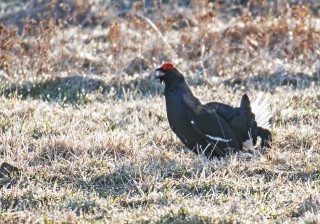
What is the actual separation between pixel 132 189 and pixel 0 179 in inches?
38.9

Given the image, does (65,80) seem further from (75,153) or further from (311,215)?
(311,215)

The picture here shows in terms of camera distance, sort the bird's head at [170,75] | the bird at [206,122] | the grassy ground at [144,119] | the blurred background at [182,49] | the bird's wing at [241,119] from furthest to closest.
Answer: the blurred background at [182,49], the bird's wing at [241,119], the bird's head at [170,75], the bird at [206,122], the grassy ground at [144,119]

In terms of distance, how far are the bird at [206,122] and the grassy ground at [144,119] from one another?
17 cm

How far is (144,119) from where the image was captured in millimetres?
7230

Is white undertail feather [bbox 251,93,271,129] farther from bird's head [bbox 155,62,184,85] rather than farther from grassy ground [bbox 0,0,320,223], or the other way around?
bird's head [bbox 155,62,184,85]

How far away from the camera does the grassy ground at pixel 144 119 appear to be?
5.02 meters

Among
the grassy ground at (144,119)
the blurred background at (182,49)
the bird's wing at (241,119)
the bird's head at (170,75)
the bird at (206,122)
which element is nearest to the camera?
the grassy ground at (144,119)

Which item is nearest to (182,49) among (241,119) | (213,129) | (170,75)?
(241,119)

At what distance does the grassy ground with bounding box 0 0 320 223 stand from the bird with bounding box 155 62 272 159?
17 cm

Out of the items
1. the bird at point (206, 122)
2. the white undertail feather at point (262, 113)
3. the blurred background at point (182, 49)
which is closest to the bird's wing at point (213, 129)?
the bird at point (206, 122)

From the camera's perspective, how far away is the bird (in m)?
6.11

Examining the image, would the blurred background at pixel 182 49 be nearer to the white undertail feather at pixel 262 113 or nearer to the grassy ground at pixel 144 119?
the grassy ground at pixel 144 119

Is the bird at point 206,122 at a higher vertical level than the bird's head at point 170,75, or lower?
lower

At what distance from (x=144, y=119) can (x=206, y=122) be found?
1.18 meters
